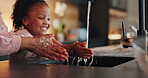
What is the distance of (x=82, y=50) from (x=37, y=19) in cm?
34

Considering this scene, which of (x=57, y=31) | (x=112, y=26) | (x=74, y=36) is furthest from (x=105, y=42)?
(x=112, y=26)

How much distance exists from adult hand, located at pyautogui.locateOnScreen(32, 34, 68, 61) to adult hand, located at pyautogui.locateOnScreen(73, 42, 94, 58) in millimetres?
197

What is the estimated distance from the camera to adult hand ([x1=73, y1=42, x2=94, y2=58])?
1114 millimetres

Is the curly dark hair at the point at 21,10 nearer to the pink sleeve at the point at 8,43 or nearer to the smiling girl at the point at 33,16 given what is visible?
the smiling girl at the point at 33,16

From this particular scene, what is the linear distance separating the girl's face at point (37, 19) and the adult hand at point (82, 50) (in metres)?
0.26

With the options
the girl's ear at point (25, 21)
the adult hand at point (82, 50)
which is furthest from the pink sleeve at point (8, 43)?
the girl's ear at point (25, 21)

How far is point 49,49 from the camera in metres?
0.96

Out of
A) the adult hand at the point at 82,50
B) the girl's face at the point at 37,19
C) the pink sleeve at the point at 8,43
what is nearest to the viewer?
the pink sleeve at the point at 8,43

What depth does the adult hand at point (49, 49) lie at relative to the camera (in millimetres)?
932

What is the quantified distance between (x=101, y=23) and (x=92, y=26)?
21cm

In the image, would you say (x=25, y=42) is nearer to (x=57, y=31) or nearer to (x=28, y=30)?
(x=28, y=30)

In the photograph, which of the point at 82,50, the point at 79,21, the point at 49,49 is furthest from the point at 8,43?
the point at 79,21

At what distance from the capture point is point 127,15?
7117 millimetres

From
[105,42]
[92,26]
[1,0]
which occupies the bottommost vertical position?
[105,42]
